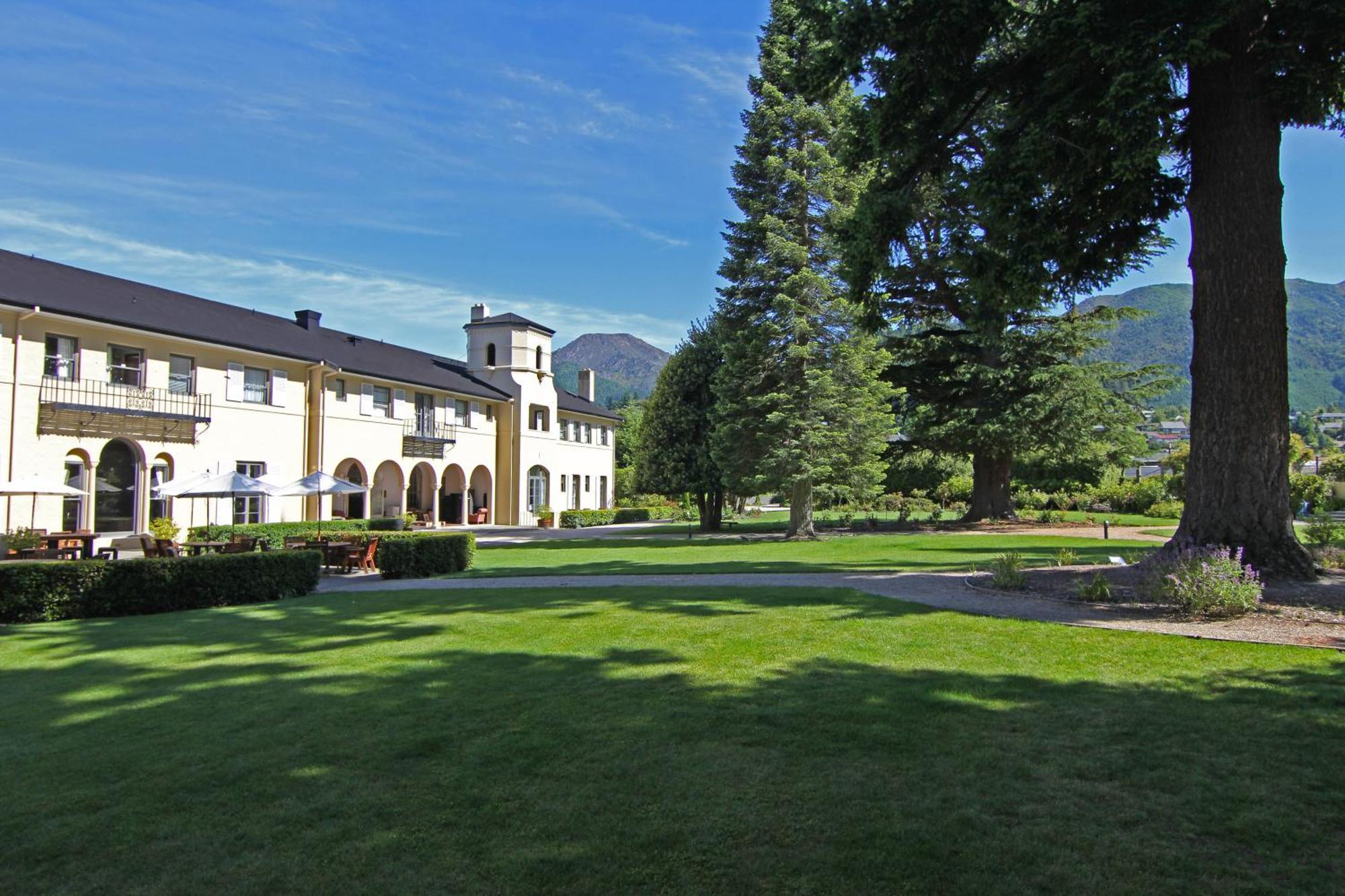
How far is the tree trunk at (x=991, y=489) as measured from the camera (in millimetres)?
34562

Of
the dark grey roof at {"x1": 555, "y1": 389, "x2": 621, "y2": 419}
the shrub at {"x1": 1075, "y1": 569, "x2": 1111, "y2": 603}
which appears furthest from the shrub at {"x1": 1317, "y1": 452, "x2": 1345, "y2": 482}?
the shrub at {"x1": 1075, "y1": 569, "x2": 1111, "y2": 603}

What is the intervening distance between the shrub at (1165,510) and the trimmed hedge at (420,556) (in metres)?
34.5

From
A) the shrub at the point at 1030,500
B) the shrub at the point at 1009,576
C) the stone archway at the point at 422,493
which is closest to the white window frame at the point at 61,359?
the stone archway at the point at 422,493

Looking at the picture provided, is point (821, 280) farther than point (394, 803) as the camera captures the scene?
Yes

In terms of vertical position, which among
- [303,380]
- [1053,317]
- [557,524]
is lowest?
[557,524]

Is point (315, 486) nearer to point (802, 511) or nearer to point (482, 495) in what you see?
point (802, 511)

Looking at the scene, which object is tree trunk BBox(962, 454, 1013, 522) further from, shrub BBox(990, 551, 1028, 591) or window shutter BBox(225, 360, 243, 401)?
window shutter BBox(225, 360, 243, 401)

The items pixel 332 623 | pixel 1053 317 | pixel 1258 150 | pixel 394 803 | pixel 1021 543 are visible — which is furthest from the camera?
pixel 1053 317

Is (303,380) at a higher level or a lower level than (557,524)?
higher

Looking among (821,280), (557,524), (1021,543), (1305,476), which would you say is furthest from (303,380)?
(1305,476)

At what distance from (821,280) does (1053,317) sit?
10.4m

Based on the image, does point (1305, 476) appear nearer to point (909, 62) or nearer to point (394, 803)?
point (909, 62)

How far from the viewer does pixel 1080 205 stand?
13.6m

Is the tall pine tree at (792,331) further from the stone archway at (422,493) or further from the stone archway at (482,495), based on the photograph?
the stone archway at (482,495)
